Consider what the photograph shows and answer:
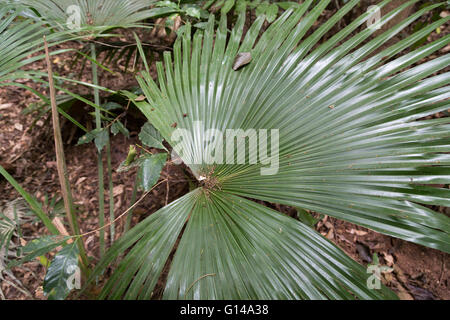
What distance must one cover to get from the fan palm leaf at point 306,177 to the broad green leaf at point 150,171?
4.2 inches

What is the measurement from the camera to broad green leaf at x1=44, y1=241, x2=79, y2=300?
0.78 metres

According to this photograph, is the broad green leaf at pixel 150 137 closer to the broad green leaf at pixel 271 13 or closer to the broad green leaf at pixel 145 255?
the broad green leaf at pixel 145 255

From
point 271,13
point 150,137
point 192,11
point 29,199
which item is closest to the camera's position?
point 29,199

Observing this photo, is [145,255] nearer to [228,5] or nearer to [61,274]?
[61,274]

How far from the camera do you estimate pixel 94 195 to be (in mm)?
1920

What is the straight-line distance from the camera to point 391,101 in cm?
82

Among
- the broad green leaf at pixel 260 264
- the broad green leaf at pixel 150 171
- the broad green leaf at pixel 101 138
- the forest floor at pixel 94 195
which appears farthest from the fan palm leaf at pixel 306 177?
the broad green leaf at pixel 101 138

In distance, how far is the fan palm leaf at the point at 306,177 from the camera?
29.3 inches

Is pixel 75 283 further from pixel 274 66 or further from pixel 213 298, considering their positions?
pixel 274 66

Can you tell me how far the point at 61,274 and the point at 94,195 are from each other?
4.01 feet

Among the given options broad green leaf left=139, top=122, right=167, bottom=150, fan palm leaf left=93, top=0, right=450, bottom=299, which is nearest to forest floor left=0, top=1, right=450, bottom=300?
broad green leaf left=139, top=122, right=167, bottom=150

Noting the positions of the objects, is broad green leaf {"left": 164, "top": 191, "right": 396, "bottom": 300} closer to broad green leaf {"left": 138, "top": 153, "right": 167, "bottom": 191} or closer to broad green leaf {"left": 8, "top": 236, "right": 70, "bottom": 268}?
broad green leaf {"left": 138, "top": 153, "right": 167, "bottom": 191}

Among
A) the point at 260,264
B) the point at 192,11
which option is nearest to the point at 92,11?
the point at 192,11
